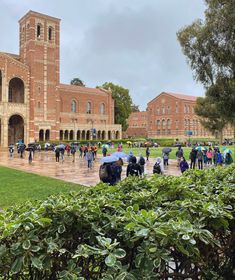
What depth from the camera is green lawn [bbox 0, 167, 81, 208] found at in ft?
35.8

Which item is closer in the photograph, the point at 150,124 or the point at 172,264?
the point at 172,264

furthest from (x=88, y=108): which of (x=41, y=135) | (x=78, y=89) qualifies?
(x=41, y=135)

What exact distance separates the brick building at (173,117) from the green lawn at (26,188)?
77375mm

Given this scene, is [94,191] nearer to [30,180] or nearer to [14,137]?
[30,180]

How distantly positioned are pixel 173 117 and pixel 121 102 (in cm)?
2061

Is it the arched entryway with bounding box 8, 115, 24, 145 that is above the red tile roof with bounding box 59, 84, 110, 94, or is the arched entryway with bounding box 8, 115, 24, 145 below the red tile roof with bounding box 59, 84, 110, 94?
below

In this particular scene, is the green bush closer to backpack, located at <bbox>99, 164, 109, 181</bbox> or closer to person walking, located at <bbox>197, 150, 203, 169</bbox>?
backpack, located at <bbox>99, 164, 109, 181</bbox>

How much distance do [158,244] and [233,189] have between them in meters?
2.23

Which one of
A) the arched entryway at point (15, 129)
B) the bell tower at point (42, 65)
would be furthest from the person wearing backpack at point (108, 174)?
the arched entryway at point (15, 129)

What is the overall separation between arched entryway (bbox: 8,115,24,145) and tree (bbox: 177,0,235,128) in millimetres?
36546

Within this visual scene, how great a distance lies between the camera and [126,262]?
2225mm

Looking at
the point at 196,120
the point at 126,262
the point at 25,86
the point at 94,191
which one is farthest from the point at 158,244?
the point at 196,120

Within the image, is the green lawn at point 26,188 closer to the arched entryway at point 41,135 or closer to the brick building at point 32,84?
the brick building at point 32,84

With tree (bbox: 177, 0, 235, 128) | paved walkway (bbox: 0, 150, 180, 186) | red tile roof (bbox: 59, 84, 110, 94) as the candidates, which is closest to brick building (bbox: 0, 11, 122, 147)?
red tile roof (bbox: 59, 84, 110, 94)
